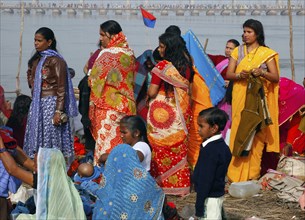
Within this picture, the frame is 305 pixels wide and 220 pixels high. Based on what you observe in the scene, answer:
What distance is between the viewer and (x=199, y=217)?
559cm

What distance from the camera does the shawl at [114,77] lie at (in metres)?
7.20

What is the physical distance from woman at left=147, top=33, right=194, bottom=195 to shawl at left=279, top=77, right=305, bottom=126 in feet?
4.48

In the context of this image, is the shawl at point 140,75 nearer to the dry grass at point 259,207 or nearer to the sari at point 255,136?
the sari at point 255,136

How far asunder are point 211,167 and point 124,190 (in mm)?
564

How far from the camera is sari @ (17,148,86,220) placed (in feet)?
16.3

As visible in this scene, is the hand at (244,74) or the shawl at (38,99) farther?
the hand at (244,74)

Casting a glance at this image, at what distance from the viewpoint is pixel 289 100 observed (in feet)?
Answer: 27.6


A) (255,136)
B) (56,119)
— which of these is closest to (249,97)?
(255,136)

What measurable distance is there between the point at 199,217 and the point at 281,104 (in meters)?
3.05

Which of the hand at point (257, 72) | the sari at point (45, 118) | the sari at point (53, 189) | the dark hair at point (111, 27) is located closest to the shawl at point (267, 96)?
the hand at point (257, 72)

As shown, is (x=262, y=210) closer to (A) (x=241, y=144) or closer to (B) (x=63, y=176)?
(A) (x=241, y=144)

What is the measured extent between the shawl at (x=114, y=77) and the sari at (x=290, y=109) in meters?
1.81

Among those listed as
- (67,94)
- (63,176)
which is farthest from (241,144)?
(63,176)

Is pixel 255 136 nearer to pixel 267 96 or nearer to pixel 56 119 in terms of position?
pixel 267 96
